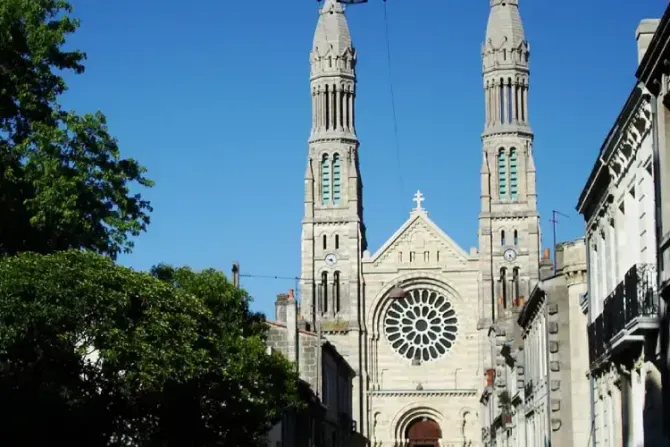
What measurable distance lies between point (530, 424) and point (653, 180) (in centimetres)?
2717

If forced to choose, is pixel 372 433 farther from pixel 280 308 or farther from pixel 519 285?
pixel 280 308

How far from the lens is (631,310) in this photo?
24.1 metres

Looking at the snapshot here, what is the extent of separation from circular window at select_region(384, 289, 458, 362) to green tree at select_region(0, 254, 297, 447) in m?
63.3

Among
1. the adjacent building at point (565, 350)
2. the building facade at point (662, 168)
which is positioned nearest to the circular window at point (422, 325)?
the adjacent building at point (565, 350)

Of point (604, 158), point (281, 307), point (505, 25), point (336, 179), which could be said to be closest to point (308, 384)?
point (281, 307)

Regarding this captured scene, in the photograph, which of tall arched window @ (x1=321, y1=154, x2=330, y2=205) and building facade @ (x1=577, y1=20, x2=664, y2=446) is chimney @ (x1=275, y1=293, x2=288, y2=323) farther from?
building facade @ (x1=577, y1=20, x2=664, y2=446)

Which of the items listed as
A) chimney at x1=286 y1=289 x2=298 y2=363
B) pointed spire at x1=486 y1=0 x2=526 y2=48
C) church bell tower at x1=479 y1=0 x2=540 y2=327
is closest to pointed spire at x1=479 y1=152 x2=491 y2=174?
church bell tower at x1=479 y1=0 x2=540 y2=327

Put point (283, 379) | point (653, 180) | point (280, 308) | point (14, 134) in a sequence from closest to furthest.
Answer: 1. point (653, 180)
2. point (14, 134)
3. point (283, 379)
4. point (280, 308)

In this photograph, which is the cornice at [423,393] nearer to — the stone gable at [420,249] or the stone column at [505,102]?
the stone gable at [420,249]

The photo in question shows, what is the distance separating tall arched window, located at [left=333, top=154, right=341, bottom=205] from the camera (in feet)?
332

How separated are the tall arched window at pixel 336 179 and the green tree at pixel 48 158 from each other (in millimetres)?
61603

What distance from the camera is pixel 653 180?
928 inches

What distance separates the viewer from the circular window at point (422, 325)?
10031 cm

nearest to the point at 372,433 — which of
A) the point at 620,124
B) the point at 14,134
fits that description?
the point at 14,134
